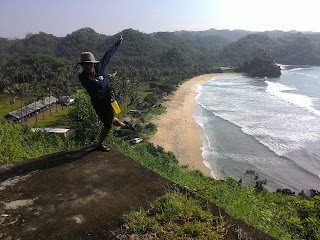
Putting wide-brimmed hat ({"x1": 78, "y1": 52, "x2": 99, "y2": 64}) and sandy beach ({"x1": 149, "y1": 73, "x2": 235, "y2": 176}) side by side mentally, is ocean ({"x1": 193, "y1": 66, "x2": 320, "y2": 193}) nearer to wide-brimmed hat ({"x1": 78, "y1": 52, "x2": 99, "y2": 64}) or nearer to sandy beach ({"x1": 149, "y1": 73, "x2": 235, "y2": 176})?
sandy beach ({"x1": 149, "y1": 73, "x2": 235, "y2": 176})

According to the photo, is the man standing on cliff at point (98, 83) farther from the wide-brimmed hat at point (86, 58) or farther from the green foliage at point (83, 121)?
the green foliage at point (83, 121)

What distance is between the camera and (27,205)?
131 inches

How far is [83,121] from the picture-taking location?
12672mm

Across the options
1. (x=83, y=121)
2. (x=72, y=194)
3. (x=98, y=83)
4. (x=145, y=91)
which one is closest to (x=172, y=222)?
(x=72, y=194)

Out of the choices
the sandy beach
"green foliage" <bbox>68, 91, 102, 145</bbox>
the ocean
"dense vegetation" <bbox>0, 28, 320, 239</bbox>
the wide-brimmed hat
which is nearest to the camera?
the wide-brimmed hat

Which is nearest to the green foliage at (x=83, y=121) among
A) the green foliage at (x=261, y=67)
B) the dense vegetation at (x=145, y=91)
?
the dense vegetation at (x=145, y=91)

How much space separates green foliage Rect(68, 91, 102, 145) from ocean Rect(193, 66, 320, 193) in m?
10.7

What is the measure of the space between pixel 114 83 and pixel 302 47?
12660 centimetres

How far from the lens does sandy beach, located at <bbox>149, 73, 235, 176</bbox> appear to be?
78.1ft

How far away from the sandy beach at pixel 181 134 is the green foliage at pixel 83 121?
9244 mm

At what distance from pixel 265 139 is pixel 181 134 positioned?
8985 mm

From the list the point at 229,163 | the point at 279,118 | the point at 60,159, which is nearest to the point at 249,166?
the point at 229,163

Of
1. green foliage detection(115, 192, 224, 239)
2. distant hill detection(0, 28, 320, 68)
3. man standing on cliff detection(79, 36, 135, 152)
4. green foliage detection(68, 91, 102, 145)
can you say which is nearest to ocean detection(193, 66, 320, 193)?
green foliage detection(68, 91, 102, 145)

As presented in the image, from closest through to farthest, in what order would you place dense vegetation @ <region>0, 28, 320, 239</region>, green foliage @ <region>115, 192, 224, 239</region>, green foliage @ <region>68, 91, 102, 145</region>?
green foliage @ <region>115, 192, 224, 239</region>, dense vegetation @ <region>0, 28, 320, 239</region>, green foliage @ <region>68, 91, 102, 145</region>
